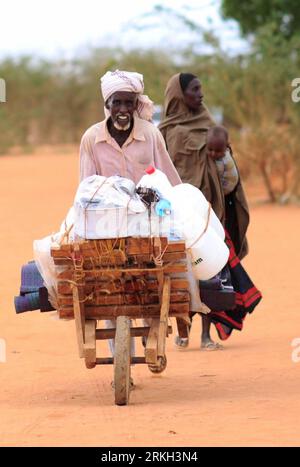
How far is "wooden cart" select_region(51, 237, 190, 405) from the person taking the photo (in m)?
6.15

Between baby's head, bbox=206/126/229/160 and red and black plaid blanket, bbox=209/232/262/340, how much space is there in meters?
0.66

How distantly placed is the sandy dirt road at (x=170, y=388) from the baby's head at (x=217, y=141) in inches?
58.3

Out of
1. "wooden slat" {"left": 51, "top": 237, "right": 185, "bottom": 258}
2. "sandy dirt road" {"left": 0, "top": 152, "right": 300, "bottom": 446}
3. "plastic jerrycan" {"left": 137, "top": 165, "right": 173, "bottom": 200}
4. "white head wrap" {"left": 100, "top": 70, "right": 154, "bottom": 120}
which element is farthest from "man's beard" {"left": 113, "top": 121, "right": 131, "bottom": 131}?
"sandy dirt road" {"left": 0, "top": 152, "right": 300, "bottom": 446}

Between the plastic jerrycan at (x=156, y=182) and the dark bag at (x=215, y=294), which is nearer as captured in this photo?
the plastic jerrycan at (x=156, y=182)

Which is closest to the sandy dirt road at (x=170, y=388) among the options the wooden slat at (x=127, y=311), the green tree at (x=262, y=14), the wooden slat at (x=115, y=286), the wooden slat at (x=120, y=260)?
the wooden slat at (x=127, y=311)

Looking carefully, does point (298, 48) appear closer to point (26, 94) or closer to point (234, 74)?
point (234, 74)

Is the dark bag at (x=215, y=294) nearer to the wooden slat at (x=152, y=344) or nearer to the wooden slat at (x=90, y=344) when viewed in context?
the wooden slat at (x=152, y=344)

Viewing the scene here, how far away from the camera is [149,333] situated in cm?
645

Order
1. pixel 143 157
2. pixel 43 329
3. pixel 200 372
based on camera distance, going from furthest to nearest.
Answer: pixel 43 329, pixel 200 372, pixel 143 157

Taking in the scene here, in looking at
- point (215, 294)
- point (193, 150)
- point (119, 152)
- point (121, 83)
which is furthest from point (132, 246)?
point (193, 150)

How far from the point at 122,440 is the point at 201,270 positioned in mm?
1355

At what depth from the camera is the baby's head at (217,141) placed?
8.65m

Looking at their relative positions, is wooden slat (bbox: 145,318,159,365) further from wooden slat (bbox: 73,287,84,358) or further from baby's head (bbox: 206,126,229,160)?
baby's head (bbox: 206,126,229,160)
